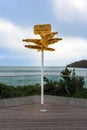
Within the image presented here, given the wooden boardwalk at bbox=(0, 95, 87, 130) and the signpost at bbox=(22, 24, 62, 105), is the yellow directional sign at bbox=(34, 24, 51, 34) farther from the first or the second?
the wooden boardwalk at bbox=(0, 95, 87, 130)

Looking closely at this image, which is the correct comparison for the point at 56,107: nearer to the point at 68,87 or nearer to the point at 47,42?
the point at 47,42

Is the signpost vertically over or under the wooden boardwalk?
over

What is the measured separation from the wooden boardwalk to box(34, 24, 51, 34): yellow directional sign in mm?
1955

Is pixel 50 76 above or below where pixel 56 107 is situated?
above

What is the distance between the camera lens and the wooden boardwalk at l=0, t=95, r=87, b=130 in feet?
20.8

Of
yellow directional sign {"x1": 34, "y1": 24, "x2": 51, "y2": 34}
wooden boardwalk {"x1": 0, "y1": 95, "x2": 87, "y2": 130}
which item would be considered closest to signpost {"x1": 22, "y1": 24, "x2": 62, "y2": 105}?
yellow directional sign {"x1": 34, "y1": 24, "x2": 51, "y2": 34}

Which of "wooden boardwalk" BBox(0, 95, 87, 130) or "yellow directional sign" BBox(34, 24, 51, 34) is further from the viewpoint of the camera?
"yellow directional sign" BBox(34, 24, 51, 34)

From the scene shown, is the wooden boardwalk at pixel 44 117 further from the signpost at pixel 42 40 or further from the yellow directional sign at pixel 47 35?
the yellow directional sign at pixel 47 35

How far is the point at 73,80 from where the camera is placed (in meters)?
11.9

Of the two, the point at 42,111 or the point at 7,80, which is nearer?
the point at 42,111

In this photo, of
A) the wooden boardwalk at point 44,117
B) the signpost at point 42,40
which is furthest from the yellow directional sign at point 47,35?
the wooden boardwalk at point 44,117

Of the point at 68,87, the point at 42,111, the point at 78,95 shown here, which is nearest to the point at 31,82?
the point at 68,87

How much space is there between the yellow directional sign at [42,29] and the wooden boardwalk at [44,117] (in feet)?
6.41

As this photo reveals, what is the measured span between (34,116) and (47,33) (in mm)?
2487
